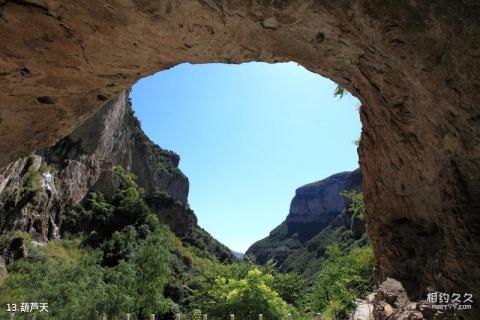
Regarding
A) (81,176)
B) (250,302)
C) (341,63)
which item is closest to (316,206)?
(81,176)

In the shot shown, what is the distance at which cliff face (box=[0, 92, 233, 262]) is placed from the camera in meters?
32.7

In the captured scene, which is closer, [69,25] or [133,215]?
[69,25]

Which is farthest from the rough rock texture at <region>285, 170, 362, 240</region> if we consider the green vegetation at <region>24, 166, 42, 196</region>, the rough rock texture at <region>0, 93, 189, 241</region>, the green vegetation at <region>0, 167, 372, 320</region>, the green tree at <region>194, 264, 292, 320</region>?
the green tree at <region>194, 264, 292, 320</region>

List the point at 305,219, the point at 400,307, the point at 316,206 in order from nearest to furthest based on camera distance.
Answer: the point at 400,307 < the point at 316,206 < the point at 305,219

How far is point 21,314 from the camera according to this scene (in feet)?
63.2

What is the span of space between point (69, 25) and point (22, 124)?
2.90 metres

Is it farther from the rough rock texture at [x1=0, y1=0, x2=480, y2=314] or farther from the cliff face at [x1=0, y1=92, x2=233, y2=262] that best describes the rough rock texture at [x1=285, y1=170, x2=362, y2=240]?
the rough rock texture at [x1=0, y1=0, x2=480, y2=314]

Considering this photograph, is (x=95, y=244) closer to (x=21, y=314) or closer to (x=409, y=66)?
(x=21, y=314)

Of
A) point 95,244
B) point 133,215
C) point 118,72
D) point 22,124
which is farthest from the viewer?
point 133,215

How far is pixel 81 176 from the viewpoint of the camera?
1892 inches

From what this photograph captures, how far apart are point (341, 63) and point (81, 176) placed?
4722 centimetres

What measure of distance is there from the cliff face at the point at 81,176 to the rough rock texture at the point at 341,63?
11663mm

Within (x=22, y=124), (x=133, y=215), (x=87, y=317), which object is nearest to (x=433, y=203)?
(x=22, y=124)

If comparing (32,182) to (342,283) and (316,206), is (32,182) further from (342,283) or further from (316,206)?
(316,206)
